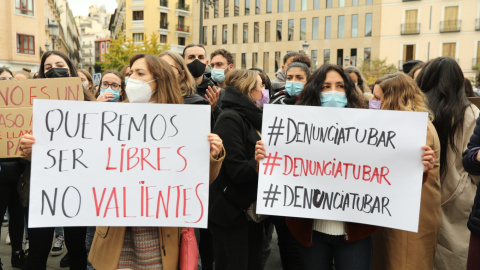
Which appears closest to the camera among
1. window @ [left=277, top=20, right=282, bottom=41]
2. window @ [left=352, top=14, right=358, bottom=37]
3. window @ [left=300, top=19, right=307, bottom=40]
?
window @ [left=352, top=14, right=358, bottom=37]

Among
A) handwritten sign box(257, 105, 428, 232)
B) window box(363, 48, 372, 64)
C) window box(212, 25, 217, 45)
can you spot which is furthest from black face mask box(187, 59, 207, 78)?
window box(212, 25, 217, 45)

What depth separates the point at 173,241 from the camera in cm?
240

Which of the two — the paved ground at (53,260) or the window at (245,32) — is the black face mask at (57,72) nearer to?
the paved ground at (53,260)

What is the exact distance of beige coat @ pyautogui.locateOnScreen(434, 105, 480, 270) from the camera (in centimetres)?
291

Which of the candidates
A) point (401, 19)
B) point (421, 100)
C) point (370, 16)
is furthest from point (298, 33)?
point (421, 100)

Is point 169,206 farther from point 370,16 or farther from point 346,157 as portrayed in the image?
point 370,16

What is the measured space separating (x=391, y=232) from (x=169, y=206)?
1481mm

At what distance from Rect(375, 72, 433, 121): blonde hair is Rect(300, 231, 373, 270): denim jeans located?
37.2 inches

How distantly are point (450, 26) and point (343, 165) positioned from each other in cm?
4366

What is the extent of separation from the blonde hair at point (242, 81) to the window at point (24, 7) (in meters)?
34.3

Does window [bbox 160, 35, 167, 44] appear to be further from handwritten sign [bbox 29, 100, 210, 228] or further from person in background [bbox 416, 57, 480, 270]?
handwritten sign [bbox 29, 100, 210, 228]

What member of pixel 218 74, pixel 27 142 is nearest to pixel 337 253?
pixel 27 142

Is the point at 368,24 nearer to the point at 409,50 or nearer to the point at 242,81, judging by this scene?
the point at 409,50

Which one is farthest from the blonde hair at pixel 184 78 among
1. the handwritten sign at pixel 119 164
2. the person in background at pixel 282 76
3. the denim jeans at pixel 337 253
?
the person in background at pixel 282 76
